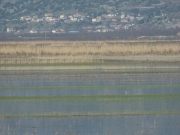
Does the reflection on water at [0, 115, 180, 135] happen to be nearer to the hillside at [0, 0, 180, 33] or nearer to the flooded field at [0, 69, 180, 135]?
the flooded field at [0, 69, 180, 135]

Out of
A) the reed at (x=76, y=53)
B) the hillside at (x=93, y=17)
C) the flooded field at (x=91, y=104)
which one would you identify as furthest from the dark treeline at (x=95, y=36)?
the flooded field at (x=91, y=104)

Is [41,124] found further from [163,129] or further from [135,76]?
[135,76]

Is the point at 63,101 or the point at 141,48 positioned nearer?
the point at 63,101

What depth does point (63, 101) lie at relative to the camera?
27.8m

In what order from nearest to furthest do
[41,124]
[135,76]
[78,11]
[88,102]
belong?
[41,124] < [88,102] < [135,76] < [78,11]

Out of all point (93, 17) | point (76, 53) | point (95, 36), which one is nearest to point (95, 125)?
point (76, 53)

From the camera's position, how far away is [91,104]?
87.4 feet

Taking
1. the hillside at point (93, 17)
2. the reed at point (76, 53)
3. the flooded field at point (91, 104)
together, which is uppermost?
the flooded field at point (91, 104)

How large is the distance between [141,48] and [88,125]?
3442 cm

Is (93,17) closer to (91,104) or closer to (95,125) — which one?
(91,104)

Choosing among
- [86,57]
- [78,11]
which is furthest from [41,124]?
[78,11]

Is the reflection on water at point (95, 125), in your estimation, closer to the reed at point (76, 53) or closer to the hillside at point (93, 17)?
the reed at point (76, 53)

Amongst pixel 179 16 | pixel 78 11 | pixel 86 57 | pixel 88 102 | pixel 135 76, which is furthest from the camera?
pixel 78 11

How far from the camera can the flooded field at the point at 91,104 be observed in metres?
21.5
